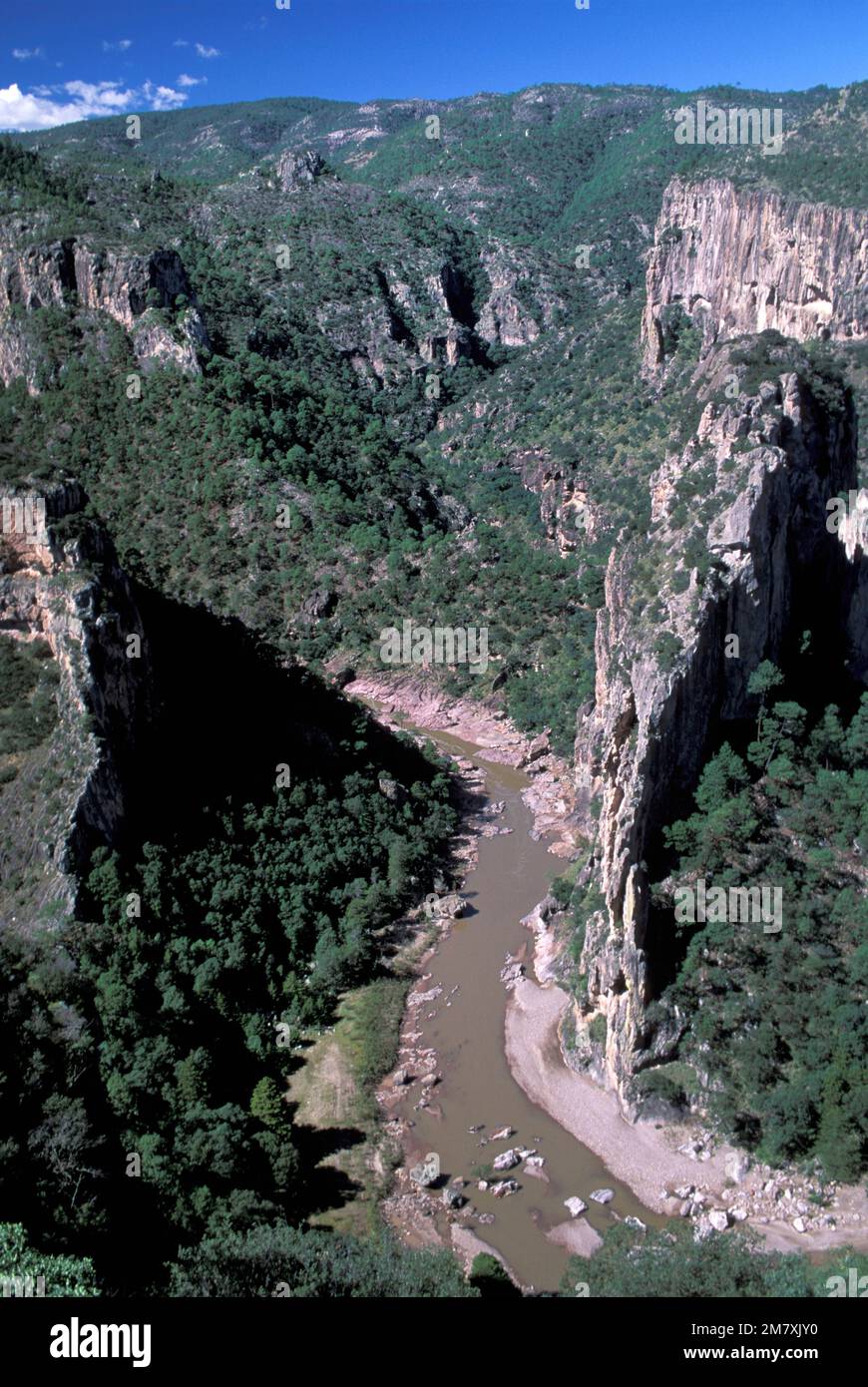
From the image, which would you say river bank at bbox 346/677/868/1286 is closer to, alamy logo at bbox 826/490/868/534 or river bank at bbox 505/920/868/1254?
river bank at bbox 505/920/868/1254

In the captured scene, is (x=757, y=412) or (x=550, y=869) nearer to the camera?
(x=757, y=412)

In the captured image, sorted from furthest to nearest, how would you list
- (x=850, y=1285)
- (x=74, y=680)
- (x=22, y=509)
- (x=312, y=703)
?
(x=312, y=703) < (x=22, y=509) < (x=74, y=680) < (x=850, y=1285)

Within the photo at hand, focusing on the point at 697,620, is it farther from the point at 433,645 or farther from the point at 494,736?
the point at 433,645

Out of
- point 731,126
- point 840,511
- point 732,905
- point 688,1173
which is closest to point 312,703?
point 840,511

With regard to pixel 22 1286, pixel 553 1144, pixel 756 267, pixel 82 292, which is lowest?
pixel 553 1144
